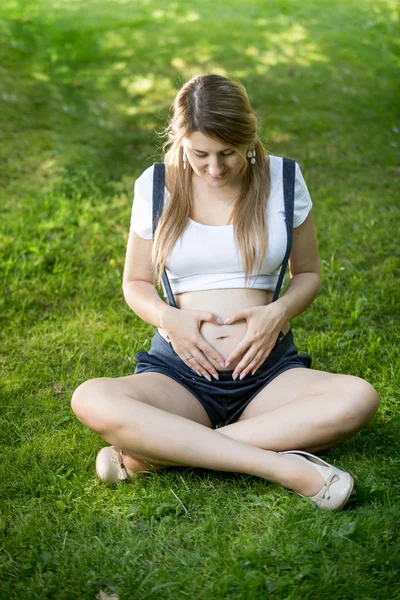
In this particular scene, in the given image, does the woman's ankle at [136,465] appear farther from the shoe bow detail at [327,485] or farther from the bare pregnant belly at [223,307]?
the shoe bow detail at [327,485]

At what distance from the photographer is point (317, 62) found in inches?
335

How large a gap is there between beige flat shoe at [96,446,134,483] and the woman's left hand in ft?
1.83

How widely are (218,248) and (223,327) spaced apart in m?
0.32

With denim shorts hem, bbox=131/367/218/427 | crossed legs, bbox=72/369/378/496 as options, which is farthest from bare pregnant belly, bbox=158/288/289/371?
crossed legs, bbox=72/369/378/496

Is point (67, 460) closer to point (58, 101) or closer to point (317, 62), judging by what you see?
point (58, 101)

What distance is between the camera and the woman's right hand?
9.54ft

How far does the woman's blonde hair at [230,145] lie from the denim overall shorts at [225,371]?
0.26 feet

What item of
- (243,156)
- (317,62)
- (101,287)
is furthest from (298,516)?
(317,62)

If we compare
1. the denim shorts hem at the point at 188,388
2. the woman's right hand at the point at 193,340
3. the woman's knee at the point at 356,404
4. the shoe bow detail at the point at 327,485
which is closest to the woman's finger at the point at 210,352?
the woman's right hand at the point at 193,340

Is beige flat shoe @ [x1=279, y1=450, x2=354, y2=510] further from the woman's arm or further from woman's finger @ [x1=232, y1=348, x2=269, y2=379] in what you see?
the woman's arm

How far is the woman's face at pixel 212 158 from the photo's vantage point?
111 inches

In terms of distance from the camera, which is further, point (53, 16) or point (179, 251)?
point (53, 16)

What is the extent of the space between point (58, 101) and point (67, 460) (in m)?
5.10

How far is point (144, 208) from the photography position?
3107 millimetres
